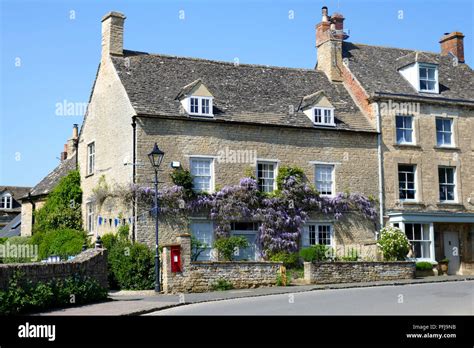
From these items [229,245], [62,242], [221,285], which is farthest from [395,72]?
[62,242]

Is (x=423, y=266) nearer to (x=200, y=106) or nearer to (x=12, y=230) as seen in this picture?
(x=200, y=106)

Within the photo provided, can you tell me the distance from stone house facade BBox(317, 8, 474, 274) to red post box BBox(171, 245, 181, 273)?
1214 cm

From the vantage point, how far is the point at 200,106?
95.5 ft

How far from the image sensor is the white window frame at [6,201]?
219 ft

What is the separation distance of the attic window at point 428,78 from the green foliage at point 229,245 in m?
13.5

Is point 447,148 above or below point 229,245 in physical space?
above

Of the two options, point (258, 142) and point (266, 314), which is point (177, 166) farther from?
point (266, 314)

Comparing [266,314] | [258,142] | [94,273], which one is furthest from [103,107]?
[266,314]

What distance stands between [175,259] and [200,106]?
8212 mm

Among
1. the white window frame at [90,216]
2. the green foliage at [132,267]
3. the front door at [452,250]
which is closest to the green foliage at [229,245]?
the green foliage at [132,267]

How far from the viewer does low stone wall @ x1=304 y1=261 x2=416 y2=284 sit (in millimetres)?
25938

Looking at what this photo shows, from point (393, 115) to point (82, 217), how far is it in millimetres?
16011

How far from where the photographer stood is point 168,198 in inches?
1096

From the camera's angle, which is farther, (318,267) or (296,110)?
(296,110)
